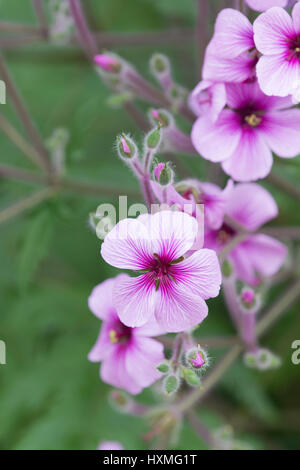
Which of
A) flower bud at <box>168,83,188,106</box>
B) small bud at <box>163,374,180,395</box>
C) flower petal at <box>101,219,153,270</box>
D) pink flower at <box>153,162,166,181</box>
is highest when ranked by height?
flower bud at <box>168,83,188,106</box>

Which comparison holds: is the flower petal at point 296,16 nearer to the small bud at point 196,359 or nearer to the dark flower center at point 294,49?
the dark flower center at point 294,49

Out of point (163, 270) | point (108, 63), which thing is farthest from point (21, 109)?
point (163, 270)

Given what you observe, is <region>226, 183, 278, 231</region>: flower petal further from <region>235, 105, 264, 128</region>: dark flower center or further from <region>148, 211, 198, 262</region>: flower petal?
<region>148, 211, 198, 262</region>: flower petal

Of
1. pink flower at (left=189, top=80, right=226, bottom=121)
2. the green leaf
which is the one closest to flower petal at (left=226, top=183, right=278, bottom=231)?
pink flower at (left=189, top=80, right=226, bottom=121)

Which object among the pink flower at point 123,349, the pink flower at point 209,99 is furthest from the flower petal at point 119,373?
the pink flower at point 209,99

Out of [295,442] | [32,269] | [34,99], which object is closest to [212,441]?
[32,269]

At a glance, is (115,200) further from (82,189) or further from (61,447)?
(61,447)
